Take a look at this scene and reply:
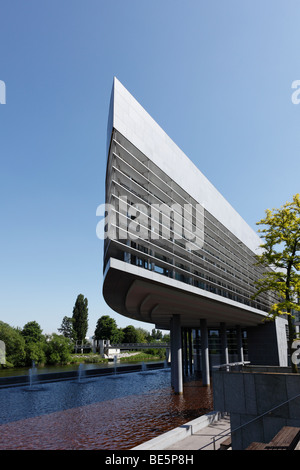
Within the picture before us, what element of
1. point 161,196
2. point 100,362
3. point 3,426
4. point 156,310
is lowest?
point 100,362

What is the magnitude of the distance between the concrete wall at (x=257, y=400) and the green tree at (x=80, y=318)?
10162 centimetres

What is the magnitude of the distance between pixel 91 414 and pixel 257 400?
948cm

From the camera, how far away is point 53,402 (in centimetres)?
2142

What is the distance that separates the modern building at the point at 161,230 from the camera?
55.1 feet

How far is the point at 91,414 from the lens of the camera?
17.6 metres

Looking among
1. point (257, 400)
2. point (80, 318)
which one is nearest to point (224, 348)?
point (257, 400)

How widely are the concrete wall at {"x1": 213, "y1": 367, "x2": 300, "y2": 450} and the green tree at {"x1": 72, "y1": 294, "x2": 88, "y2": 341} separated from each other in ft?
333

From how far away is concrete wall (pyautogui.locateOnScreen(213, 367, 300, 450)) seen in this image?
12.2m

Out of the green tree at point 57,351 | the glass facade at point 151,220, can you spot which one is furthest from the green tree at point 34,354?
the glass facade at point 151,220

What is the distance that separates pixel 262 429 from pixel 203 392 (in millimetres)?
15313

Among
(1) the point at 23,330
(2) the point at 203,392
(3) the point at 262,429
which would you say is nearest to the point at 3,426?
(3) the point at 262,429

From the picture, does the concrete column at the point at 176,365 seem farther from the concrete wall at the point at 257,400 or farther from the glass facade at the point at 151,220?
the concrete wall at the point at 257,400
